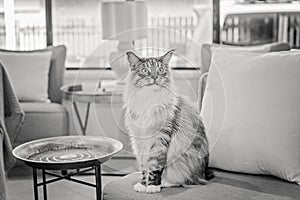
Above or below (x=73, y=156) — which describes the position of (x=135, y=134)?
above

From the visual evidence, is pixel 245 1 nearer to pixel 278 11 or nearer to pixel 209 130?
pixel 278 11

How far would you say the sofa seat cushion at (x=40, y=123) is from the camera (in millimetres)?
3613

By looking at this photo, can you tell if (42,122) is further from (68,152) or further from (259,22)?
(259,22)

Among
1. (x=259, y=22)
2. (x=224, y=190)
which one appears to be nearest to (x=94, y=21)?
(x=259, y=22)

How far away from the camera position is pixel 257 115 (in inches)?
76.5

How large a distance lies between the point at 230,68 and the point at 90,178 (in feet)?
5.87

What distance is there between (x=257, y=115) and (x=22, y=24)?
356 cm

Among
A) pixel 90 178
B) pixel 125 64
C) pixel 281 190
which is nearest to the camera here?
pixel 281 190

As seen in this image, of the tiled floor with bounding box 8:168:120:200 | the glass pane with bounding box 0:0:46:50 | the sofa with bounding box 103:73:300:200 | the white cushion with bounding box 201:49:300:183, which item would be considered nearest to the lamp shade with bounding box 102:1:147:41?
the tiled floor with bounding box 8:168:120:200

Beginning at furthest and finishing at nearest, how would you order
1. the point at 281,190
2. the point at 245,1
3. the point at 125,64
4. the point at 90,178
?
the point at 245,1, the point at 90,178, the point at 125,64, the point at 281,190

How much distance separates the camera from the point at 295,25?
4.68 metres

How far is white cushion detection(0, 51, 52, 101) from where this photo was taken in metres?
3.88

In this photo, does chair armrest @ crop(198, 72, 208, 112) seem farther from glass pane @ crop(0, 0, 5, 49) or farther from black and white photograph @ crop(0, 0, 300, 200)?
glass pane @ crop(0, 0, 5, 49)

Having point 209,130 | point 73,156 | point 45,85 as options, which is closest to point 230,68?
point 209,130
